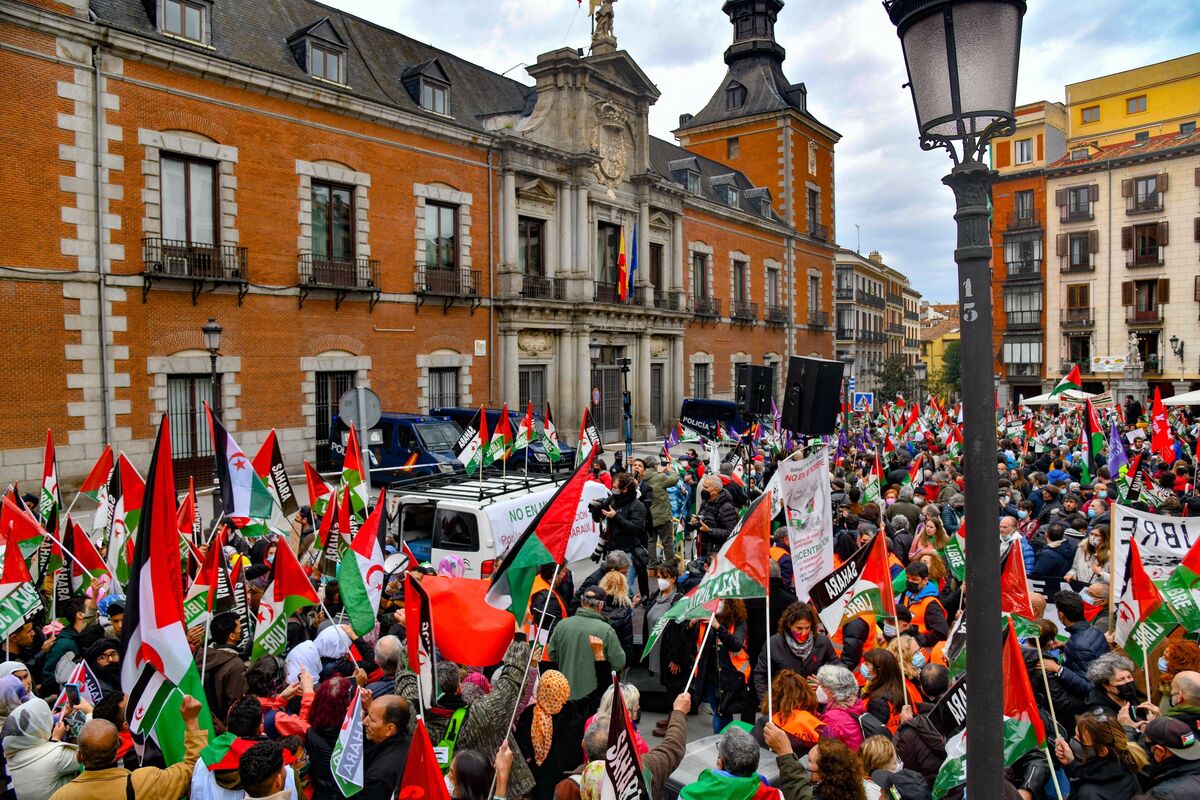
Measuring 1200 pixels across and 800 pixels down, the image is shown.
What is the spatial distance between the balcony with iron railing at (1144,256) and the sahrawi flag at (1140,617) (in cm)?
4804

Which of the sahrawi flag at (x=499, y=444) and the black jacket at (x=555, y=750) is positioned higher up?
the sahrawi flag at (x=499, y=444)

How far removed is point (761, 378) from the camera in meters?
16.2

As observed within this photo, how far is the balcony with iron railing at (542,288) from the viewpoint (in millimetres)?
29562

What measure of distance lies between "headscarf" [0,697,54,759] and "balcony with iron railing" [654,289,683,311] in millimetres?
31485

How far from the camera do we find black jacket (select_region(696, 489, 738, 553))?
9590 mm

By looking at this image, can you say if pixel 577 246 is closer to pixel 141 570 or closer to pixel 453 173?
pixel 453 173

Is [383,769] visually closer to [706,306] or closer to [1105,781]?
[1105,781]

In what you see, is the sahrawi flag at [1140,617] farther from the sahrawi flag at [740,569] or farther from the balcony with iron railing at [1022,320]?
the balcony with iron railing at [1022,320]

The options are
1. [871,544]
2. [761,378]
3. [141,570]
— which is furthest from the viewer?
[761,378]

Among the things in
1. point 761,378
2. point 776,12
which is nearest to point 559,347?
point 761,378

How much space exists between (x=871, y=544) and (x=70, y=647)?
621 centimetres

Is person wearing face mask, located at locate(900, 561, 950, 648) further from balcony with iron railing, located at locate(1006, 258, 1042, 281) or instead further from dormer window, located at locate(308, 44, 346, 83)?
balcony with iron railing, located at locate(1006, 258, 1042, 281)

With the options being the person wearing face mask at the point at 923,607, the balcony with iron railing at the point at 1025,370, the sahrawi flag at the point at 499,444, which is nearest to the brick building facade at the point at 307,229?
the sahrawi flag at the point at 499,444

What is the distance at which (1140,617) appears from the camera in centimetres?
614
